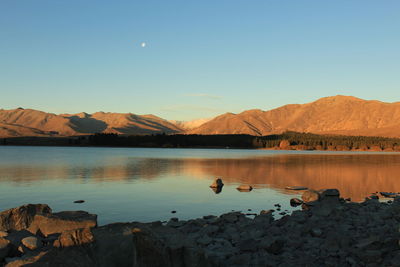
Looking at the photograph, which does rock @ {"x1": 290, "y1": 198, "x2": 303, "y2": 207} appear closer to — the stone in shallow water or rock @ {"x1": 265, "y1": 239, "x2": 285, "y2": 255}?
rock @ {"x1": 265, "y1": 239, "x2": 285, "y2": 255}

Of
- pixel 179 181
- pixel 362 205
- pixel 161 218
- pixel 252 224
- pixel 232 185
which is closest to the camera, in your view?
pixel 252 224

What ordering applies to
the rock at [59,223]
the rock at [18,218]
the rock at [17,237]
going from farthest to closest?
the rock at [18,218]
the rock at [59,223]
the rock at [17,237]

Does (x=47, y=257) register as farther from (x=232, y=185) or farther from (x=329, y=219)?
(x=232, y=185)

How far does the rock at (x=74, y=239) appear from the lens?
35.5 ft

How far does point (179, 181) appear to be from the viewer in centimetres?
5459

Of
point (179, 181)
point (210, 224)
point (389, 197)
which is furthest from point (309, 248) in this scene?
point (179, 181)

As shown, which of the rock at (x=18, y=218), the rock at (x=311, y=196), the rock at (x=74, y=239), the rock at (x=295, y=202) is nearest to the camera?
the rock at (x=74, y=239)

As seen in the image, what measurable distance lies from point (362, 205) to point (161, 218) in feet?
55.8

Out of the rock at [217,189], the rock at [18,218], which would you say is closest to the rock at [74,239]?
the rock at [18,218]

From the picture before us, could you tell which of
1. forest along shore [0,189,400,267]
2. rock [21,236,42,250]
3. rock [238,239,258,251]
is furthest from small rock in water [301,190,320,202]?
rock [21,236,42,250]

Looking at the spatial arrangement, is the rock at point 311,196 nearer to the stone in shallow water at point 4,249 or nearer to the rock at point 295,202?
the rock at point 295,202

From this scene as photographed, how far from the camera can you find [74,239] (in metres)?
11.0

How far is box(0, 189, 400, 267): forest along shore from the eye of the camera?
11.2m

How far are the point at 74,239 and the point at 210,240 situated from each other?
8965 mm
